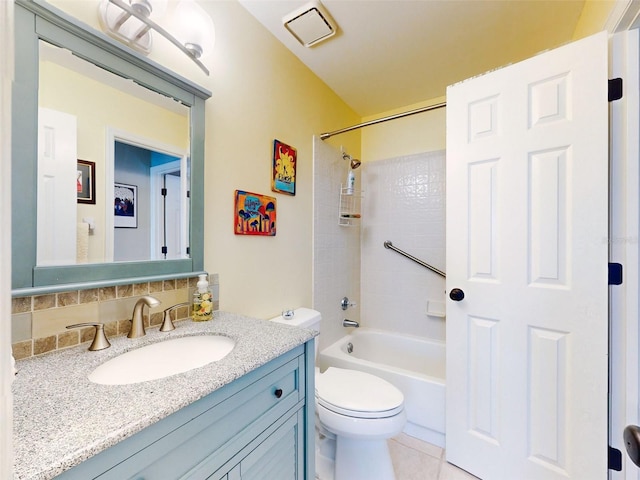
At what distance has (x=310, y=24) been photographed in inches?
59.0

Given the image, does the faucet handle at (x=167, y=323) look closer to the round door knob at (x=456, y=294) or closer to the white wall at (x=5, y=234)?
the white wall at (x=5, y=234)

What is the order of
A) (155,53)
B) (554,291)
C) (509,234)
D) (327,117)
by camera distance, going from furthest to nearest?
1. (327,117)
2. (509,234)
3. (554,291)
4. (155,53)

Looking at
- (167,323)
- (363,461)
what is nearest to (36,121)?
(167,323)

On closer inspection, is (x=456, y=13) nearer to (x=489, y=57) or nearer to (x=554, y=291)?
(x=489, y=57)

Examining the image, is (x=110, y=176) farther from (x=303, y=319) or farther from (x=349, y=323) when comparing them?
(x=349, y=323)

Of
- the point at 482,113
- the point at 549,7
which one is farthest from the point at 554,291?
the point at 549,7

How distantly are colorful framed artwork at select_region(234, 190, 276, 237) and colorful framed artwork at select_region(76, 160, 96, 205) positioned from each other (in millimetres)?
559

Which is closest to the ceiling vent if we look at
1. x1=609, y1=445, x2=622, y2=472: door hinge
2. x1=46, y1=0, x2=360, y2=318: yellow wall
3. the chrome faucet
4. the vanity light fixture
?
x1=46, y1=0, x2=360, y2=318: yellow wall

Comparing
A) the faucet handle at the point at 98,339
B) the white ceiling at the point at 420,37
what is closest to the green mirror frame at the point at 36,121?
the faucet handle at the point at 98,339

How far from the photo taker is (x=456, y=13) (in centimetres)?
145

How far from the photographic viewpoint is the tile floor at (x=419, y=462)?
139 centimetres

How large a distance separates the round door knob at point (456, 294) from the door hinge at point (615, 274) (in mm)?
536

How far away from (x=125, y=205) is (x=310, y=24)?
4.34 ft

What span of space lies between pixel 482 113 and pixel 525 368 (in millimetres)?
1203
